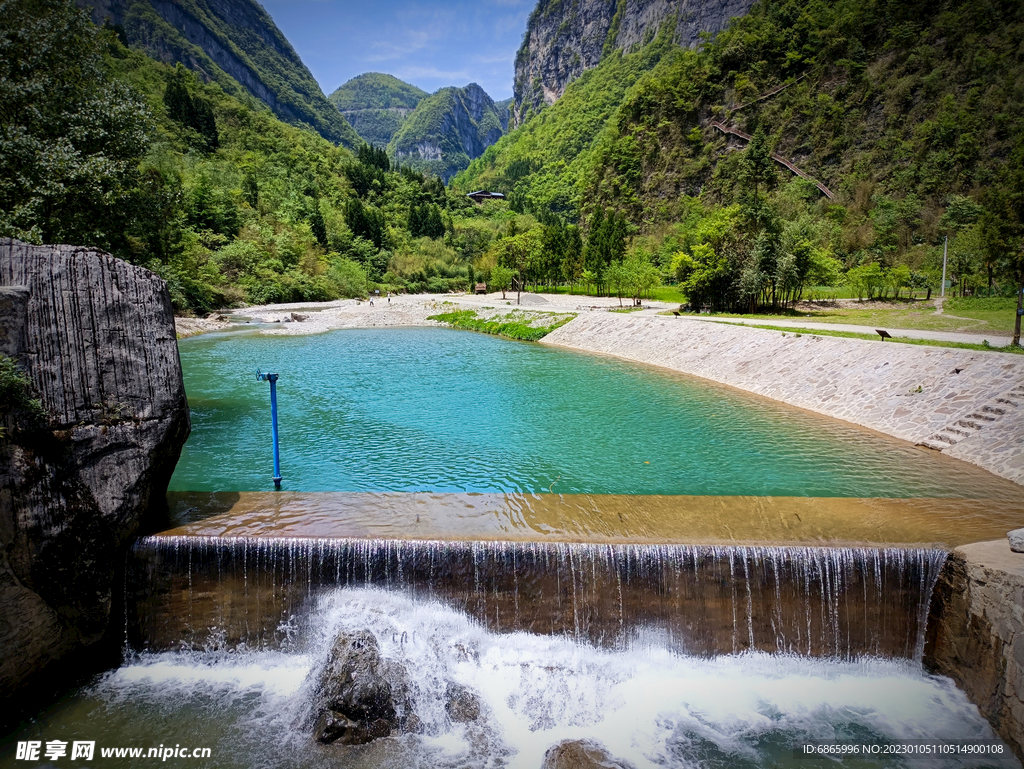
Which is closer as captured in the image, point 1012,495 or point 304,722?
point 304,722

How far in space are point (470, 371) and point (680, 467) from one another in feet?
43.4

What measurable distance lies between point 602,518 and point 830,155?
6016 centimetres

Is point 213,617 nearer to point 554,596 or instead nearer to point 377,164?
point 554,596

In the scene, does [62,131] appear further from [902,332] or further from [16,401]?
[902,332]

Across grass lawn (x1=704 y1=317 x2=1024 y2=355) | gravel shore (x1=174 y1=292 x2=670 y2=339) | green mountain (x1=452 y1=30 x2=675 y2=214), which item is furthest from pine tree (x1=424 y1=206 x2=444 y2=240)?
grass lawn (x1=704 y1=317 x2=1024 y2=355)

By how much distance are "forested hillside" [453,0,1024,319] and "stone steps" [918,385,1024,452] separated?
1833 centimetres

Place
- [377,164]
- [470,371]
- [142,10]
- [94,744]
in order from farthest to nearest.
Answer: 1. [142,10]
2. [377,164]
3. [470,371]
4. [94,744]

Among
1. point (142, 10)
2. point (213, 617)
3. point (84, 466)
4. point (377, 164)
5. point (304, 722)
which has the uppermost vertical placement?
point (142, 10)

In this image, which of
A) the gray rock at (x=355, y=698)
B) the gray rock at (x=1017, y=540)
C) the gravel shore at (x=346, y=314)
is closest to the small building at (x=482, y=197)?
the gravel shore at (x=346, y=314)

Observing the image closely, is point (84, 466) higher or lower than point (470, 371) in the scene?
higher

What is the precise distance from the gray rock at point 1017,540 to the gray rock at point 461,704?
21.5 ft

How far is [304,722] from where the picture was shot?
5945 millimetres

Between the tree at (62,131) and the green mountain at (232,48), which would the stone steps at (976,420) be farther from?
the green mountain at (232,48)

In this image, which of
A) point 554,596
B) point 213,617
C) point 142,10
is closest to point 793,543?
point 554,596
